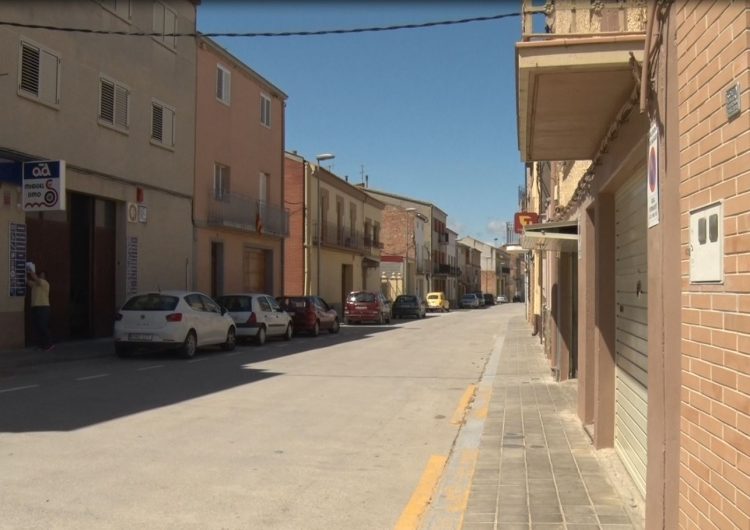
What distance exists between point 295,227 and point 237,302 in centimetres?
1530

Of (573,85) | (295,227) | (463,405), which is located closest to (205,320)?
(463,405)

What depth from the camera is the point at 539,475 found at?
589cm

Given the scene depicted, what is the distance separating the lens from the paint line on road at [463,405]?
886 cm

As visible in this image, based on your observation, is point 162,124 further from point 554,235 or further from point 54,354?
point 554,235

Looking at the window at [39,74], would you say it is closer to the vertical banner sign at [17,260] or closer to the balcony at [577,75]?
the vertical banner sign at [17,260]

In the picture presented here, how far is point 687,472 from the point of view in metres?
3.38

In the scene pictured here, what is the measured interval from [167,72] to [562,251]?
1504cm

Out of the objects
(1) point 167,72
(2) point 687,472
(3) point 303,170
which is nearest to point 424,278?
(3) point 303,170

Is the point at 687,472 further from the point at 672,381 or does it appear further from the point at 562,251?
the point at 562,251

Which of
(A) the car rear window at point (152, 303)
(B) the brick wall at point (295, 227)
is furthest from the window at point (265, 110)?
(A) the car rear window at point (152, 303)

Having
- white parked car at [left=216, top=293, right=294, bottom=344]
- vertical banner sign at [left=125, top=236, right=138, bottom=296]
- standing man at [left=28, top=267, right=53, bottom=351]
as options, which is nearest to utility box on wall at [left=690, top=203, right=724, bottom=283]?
standing man at [left=28, top=267, right=53, bottom=351]

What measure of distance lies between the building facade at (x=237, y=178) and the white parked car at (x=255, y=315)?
3677mm

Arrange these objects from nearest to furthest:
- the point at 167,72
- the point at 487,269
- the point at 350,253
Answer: the point at 167,72 → the point at 350,253 → the point at 487,269

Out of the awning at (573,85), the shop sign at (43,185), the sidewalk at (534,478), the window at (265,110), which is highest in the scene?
the window at (265,110)
